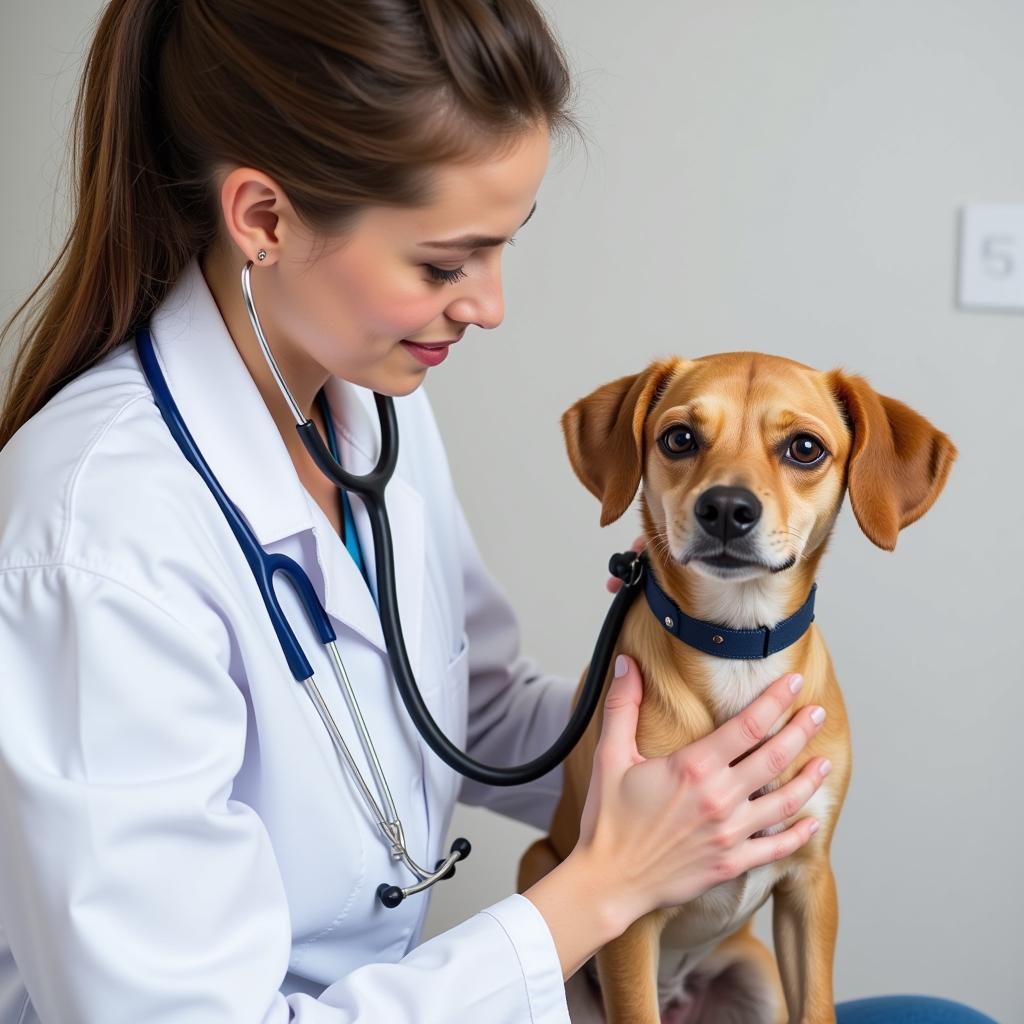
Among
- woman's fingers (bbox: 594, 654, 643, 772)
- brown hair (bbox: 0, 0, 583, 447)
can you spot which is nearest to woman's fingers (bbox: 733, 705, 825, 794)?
woman's fingers (bbox: 594, 654, 643, 772)

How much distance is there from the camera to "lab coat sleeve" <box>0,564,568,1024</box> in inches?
35.3

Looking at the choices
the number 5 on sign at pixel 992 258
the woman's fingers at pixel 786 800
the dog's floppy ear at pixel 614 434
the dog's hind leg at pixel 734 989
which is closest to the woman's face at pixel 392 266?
the dog's floppy ear at pixel 614 434

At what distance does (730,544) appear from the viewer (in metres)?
1.15

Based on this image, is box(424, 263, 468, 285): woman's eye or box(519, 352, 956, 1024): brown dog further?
box(519, 352, 956, 1024): brown dog

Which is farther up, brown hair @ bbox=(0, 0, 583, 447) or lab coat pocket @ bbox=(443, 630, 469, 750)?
brown hair @ bbox=(0, 0, 583, 447)

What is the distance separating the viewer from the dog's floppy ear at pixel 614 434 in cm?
131

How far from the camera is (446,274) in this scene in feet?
3.63

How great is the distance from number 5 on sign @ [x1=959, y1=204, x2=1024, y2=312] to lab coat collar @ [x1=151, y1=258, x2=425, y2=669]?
122 centimetres

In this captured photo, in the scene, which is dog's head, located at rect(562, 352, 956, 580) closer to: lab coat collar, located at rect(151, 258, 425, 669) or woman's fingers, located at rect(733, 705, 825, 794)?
woman's fingers, located at rect(733, 705, 825, 794)

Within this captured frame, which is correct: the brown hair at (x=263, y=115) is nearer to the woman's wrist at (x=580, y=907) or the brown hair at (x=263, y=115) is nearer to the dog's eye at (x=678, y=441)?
the dog's eye at (x=678, y=441)

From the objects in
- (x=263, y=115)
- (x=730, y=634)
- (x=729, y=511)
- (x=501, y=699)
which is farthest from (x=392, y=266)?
(x=501, y=699)

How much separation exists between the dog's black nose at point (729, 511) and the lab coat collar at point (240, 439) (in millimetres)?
373

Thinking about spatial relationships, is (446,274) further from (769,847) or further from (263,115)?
(769,847)

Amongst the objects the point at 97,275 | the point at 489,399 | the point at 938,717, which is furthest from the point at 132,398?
the point at 938,717
